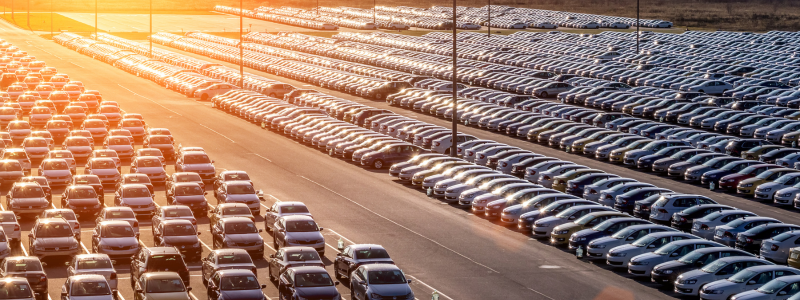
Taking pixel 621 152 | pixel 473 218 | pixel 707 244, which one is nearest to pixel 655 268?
pixel 707 244

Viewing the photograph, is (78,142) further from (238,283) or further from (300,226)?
(238,283)

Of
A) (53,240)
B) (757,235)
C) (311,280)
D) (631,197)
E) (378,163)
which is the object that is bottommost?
(378,163)

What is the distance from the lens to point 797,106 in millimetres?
75375

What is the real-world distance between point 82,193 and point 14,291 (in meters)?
15.1

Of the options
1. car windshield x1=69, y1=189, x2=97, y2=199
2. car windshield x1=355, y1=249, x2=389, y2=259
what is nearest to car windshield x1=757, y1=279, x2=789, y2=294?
car windshield x1=355, y1=249, x2=389, y2=259

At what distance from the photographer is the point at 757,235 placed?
1516 inches

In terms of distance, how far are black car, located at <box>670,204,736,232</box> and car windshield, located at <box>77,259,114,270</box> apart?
21.2 m

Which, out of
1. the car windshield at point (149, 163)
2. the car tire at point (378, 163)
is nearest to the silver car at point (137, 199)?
the car windshield at point (149, 163)

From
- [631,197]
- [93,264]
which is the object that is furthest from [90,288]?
[631,197]

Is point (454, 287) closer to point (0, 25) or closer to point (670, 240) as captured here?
point (670, 240)

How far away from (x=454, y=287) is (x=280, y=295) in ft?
17.8

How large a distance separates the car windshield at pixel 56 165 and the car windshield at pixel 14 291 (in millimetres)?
21695

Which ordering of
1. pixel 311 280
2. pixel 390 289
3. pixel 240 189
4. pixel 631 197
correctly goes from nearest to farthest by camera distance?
pixel 311 280 < pixel 390 289 < pixel 240 189 < pixel 631 197

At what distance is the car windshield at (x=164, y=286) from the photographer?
28188 millimetres
